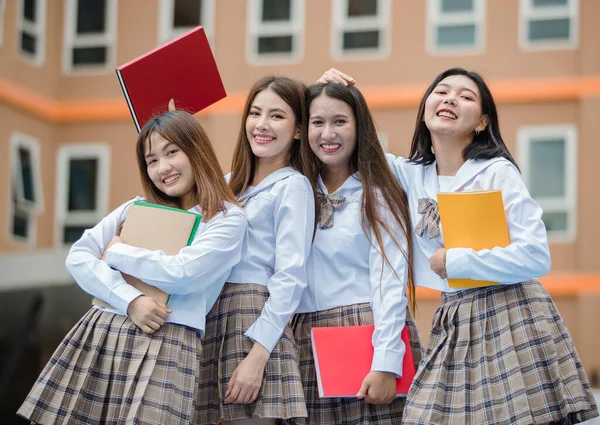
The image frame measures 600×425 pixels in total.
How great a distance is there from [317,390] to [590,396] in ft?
2.37

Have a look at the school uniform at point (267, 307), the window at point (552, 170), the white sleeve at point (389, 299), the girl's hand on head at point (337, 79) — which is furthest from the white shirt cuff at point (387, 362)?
the window at point (552, 170)

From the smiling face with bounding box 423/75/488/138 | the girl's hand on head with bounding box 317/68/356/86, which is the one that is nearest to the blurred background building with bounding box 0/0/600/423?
the girl's hand on head with bounding box 317/68/356/86

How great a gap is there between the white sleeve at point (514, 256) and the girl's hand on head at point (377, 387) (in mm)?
341

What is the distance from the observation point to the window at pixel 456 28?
886 cm

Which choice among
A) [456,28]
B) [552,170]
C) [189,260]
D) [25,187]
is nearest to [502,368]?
[189,260]

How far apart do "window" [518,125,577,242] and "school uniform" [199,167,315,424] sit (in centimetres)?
632

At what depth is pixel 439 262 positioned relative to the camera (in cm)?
227

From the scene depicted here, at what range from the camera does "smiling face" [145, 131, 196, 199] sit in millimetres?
2488

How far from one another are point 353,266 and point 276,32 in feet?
22.5

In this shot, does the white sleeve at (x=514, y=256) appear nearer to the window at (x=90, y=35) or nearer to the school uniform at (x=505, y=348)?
the school uniform at (x=505, y=348)

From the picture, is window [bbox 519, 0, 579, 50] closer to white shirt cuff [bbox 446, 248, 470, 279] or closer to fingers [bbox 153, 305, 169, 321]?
white shirt cuff [bbox 446, 248, 470, 279]

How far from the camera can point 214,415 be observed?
244cm

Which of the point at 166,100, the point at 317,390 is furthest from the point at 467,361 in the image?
the point at 166,100

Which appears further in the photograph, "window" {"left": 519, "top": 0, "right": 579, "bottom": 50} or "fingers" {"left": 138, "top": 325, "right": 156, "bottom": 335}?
"window" {"left": 519, "top": 0, "right": 579, "bottom": 50}
